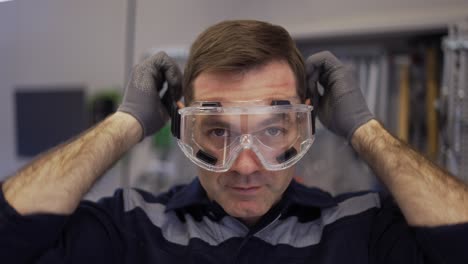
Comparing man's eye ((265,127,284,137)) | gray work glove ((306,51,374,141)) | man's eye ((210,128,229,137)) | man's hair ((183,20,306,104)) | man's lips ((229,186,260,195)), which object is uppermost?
man's hair ((183,20,306,104))

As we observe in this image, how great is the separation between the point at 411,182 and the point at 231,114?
1.60 feet

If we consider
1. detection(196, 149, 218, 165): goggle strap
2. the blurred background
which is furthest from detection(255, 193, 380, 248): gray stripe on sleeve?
the blurred background

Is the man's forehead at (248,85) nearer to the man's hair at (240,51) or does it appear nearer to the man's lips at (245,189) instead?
the man's hair at (240,51)

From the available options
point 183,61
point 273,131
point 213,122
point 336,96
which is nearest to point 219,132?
point 213,122

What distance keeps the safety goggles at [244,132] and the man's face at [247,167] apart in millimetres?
26

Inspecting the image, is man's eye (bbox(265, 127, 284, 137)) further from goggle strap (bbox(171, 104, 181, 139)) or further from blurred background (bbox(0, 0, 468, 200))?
blurred background (bbox(0, 0, 468, 200))

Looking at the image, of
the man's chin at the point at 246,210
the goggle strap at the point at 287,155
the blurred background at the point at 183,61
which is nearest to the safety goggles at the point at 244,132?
the goggle strap at the point at 287,155

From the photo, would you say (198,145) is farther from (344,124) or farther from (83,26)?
(83,26)

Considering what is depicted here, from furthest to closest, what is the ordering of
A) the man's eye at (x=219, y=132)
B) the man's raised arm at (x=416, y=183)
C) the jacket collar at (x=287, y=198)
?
the jacket collar at (x=287, y=198) < the man's eye at (x=219, y=132) < the man's raised arm at (x=416, y=183)

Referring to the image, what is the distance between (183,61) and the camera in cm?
209

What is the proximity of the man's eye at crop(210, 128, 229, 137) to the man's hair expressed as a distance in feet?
0.46

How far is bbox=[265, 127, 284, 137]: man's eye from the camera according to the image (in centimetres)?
107

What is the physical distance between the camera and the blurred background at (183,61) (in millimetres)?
1762

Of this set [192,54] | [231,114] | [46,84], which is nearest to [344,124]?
[231,114]
